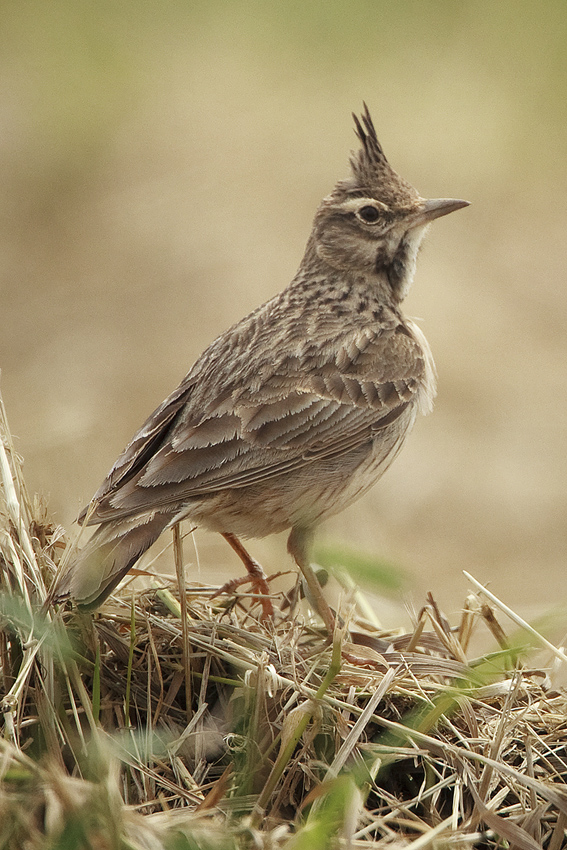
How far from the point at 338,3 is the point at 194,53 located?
90.0 inches

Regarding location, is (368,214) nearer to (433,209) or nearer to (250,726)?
(433,209)

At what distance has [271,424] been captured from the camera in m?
4.69

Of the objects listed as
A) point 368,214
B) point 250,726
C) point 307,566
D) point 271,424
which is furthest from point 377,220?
point 250,726

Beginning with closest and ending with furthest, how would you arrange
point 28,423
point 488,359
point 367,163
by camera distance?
1. point 367,163
2. point 28,423
3. point 488,359

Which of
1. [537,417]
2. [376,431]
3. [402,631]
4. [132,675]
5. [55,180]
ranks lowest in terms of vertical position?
[537,417]

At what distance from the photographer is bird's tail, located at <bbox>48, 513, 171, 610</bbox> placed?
3.65m

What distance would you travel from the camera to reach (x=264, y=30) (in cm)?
1652

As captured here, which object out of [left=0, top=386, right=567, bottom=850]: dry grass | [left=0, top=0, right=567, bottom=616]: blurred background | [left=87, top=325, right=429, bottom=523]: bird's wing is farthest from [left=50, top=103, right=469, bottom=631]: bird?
[left=0, top=0, right=567, bottom=616]: blurred background

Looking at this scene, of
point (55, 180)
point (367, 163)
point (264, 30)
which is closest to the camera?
point (367, 163)

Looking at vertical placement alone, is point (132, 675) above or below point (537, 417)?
above

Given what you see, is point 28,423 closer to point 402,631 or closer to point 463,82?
point 402,631

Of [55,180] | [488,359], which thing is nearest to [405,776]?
[488,359]

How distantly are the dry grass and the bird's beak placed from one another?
2.22 metres

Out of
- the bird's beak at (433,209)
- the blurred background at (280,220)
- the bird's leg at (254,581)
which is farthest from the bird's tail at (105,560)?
the bird's beak at (433,209)
